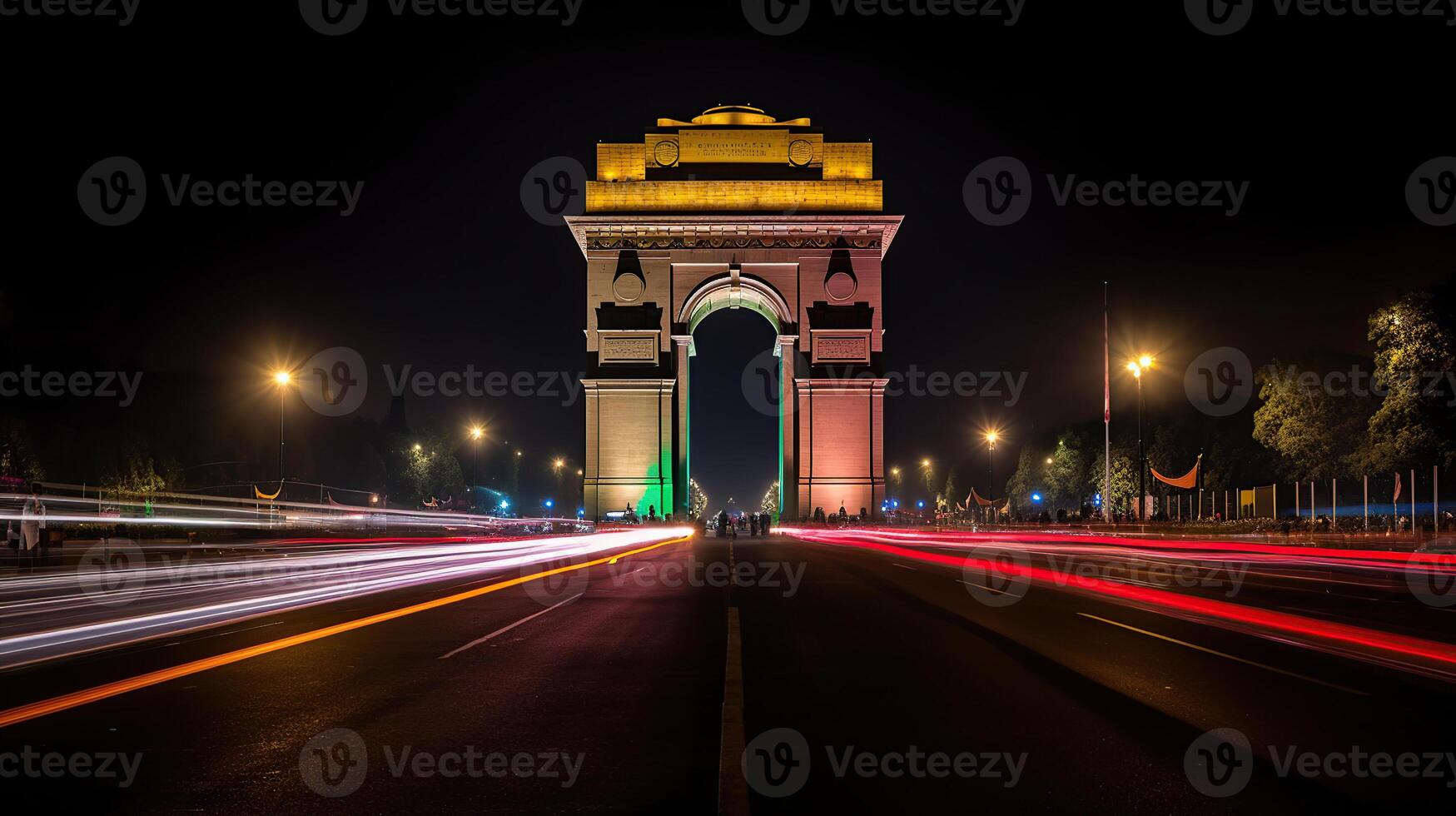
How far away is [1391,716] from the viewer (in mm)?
7523

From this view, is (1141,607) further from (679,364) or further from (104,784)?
(679,364)

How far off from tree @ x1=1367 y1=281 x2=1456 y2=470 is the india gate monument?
3024 centimetres

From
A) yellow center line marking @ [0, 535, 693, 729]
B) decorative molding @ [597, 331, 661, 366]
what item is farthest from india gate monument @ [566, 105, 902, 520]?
yellow center line marking @ [0, 535, 693, 729]

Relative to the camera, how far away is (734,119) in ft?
238

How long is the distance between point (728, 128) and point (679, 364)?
16178 mm

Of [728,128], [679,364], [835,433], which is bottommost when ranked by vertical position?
[835,433]

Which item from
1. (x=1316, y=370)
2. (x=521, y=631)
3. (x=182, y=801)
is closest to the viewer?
(x=182, y=801)

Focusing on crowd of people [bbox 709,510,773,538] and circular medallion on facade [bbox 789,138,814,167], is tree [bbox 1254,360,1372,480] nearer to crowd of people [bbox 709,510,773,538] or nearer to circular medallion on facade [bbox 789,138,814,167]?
crowd of people [bbox 709,510,773,538]

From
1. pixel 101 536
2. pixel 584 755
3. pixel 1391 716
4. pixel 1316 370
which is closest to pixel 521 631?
pixel 584 755

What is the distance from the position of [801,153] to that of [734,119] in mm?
6368

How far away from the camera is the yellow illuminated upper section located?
68.2m

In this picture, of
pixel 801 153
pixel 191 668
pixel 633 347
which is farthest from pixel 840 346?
pixel 191 668

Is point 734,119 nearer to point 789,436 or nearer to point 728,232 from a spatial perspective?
point 728,232

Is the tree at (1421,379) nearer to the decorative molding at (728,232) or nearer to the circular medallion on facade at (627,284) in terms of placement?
the decorative molding at (728,232)
